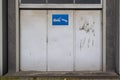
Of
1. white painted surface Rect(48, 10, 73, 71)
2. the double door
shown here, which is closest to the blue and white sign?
the double door

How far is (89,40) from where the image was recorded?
1150cm

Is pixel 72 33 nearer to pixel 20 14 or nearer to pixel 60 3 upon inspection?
pixel 60 3

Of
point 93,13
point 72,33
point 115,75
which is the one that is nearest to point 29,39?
point 72,33

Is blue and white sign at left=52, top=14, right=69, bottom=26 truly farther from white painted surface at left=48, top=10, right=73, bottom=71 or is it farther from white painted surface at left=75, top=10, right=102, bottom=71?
white painted surface at left=75, top=10, right=102, bottom=71

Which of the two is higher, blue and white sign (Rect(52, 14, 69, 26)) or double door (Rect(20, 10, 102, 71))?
blue and white sign (Rect(52, 14, 69, 26))

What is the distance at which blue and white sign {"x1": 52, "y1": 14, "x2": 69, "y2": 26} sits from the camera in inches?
449

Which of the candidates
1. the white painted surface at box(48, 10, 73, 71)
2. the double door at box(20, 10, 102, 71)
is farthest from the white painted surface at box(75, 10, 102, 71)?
the white painted surface at box(48, 10, 73, 71)

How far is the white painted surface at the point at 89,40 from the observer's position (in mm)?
11484

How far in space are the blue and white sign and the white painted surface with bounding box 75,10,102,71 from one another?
15.6 inches

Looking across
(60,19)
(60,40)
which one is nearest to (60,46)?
(60,40)

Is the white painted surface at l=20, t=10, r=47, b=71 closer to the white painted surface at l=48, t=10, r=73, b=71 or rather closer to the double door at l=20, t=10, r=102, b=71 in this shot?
the double door at l=20, t=10, r=102, b=71

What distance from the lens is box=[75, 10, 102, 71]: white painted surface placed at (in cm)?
1148

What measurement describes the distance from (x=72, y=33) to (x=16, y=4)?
223 centimetres

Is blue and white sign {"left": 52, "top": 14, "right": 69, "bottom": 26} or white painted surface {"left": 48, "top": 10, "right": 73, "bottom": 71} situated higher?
blue and white sign {"left": 52, "top": 14, "right": 69, "bottom": 26}
